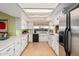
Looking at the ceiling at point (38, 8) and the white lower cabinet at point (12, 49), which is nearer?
the white lower cabinet at point (12, 49)

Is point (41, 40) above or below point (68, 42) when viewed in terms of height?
below

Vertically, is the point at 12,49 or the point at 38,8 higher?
the point at 38,8

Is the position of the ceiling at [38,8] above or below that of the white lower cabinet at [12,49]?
above

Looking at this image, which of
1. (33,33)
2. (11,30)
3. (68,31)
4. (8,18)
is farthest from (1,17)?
(33,33)

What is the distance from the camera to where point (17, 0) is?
1.02 meters

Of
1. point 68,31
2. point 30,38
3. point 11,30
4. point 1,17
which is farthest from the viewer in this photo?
point 30,38

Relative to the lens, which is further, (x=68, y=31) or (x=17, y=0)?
(x=68, y=31)

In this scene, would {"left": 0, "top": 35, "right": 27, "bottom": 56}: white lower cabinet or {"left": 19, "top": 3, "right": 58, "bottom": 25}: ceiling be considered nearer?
{"left": 0, "top": 35, "right": 27, "bottom": 56}: white lower cabinet

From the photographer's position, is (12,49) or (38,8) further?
A: (38,8)

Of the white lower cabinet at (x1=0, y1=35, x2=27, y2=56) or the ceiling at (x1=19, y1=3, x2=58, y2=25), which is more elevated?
the ceiling at (x1=19, y1=3, x2=58, y2=25)

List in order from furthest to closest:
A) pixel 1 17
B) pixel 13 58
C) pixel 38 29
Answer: pixel 38 29 → pixel 1 17 → pixel 13 58

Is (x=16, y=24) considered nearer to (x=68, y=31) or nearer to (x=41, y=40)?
(x=68, y=31)

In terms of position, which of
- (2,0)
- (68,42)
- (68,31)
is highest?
(2,0)

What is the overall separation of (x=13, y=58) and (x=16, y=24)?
491 cm
